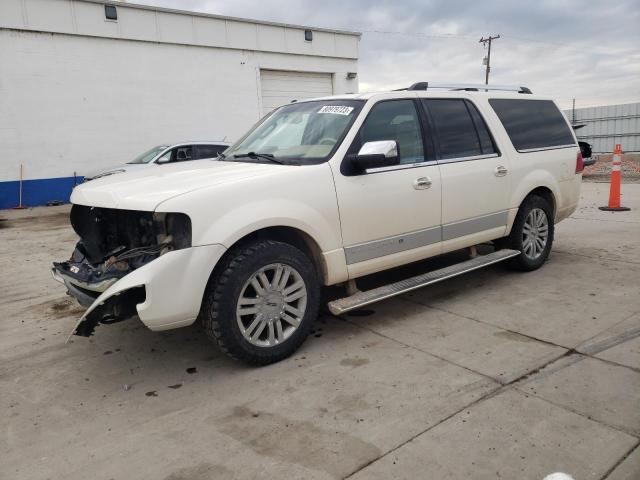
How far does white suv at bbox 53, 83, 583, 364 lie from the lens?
9.75 feet

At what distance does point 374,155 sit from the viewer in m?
3.46

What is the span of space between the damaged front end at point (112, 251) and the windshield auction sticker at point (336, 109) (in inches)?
64.1

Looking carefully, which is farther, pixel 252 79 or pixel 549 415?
pixel 252 79

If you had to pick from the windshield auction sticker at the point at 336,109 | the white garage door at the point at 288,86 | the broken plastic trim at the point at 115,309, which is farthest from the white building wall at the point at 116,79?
the broken plastic trim at the point at 115,309

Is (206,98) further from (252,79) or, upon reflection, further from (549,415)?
(549,415)

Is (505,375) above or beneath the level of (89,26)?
beneath

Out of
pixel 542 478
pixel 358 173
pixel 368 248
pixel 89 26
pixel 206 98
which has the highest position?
pixel 89 26

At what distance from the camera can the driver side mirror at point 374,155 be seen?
3.46 m

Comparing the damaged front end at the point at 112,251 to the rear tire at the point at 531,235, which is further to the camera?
the rear tire at the point at 531,235

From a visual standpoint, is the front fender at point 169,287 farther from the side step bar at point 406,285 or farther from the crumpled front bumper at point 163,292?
the side step bar at point 406,285

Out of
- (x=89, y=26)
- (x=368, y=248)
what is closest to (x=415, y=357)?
(x=368, y=248)

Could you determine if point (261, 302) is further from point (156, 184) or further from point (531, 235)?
point (531, 235)

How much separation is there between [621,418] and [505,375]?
0.66m

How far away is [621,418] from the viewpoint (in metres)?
2.53
